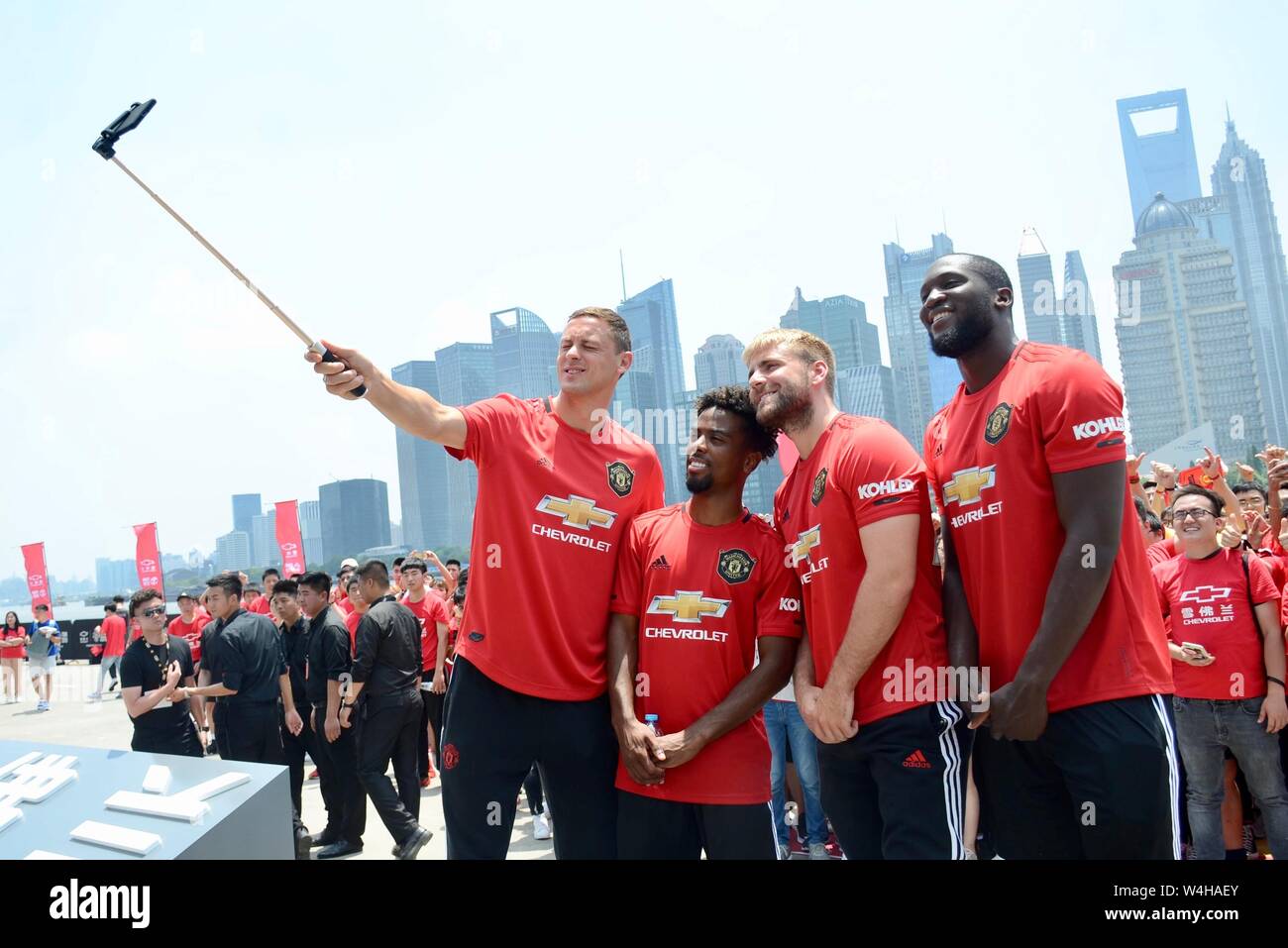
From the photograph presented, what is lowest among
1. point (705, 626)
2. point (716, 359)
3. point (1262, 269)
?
point (705, 626)

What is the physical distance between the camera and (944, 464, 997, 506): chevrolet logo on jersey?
2455 millimetres

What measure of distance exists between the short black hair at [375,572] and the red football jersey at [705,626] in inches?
186

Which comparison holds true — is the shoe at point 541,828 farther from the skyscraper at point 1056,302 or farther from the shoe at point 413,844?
the skyscraper at point 1056,302

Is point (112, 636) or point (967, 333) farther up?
point (967, 333)

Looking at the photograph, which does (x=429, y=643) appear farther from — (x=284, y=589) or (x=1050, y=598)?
(x=1050, y=598)

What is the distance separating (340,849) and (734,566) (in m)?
5.23

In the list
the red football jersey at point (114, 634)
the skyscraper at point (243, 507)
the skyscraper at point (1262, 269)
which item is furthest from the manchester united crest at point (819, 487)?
the skyscraper at point (243, 507)

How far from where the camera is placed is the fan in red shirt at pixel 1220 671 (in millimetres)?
4691

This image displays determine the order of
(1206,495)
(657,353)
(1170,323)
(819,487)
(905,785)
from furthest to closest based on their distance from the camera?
(1170,323)
(657,353)
(1206,495)
(819,487)
(905,785)

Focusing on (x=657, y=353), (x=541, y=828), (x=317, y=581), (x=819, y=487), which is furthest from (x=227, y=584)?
(x=819, y=487)

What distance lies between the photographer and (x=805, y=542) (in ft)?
9.18

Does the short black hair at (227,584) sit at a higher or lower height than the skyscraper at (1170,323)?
lower

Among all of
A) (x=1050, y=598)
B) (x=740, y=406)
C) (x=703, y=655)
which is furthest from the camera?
(x=740, y=406)

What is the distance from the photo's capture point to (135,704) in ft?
21.0
